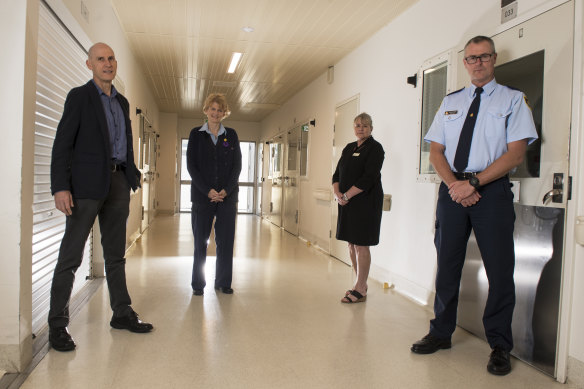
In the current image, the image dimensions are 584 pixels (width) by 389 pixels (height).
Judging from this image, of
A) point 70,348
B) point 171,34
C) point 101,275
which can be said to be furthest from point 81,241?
point 171,34

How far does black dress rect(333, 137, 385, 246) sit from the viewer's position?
344 cm

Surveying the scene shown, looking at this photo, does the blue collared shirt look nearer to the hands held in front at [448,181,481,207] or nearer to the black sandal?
the hands held in front at [448,181,481,207]

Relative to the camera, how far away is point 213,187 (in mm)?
3613

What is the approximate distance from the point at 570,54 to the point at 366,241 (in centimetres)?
178

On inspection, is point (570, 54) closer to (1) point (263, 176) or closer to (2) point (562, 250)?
(2) point (562, 250)

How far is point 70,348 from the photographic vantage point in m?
2.36

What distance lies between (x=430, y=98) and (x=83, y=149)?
2.59m


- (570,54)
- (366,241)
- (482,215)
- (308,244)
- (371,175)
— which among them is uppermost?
(570,54)

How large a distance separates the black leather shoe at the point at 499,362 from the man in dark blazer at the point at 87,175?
6.27 ft

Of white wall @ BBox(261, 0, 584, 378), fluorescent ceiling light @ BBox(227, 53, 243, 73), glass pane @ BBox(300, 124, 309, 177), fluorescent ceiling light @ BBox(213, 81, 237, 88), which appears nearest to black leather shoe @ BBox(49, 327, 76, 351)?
white wall @ BBox(261, 0, 584, 378)

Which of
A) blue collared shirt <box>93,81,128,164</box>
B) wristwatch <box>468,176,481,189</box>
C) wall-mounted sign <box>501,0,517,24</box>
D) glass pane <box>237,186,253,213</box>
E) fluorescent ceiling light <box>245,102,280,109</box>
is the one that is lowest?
glass pane <box>237,186,253,213</box>

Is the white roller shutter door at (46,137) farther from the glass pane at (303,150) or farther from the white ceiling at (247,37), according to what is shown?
the glass pane at (303,150)

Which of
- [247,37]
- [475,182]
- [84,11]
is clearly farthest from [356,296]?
[247,37]

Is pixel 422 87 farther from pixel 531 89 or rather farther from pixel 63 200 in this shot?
pixel 63 200
